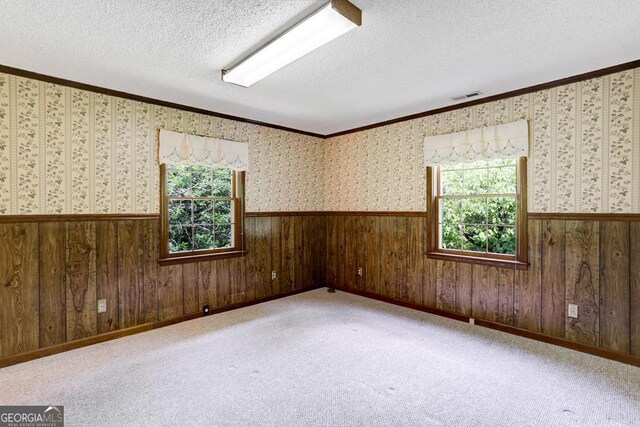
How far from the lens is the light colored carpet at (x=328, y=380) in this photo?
1.98 metres

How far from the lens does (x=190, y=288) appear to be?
12.2 ft

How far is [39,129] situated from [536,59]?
4275 mm

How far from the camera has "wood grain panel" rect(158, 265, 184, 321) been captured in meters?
3.51

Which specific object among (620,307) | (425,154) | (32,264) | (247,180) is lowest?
(620,307)

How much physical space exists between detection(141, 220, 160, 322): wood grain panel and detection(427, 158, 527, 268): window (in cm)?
322

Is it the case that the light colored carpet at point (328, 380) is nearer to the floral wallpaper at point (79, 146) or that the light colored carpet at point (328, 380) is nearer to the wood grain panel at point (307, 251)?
the floral wallpaper at point (79, 146)

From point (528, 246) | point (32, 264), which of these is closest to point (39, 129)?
point (32, 264)

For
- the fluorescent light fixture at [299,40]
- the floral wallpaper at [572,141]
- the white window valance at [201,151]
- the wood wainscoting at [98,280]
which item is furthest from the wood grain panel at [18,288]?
the floral wallpaper at [572,141]

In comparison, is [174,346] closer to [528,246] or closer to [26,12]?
[26,12]

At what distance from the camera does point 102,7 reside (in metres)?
1.88

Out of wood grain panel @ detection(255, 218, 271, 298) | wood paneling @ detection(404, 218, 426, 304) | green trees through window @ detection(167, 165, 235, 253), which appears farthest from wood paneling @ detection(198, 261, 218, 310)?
wood paneling @ detection(404, 218, 426, 304)

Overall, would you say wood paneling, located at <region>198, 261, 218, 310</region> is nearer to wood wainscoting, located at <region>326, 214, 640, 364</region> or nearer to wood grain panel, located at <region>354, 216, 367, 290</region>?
wood grain panel, located at <region>354, 216, 367, 290</region>

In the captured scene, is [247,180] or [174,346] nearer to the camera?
[174,346]

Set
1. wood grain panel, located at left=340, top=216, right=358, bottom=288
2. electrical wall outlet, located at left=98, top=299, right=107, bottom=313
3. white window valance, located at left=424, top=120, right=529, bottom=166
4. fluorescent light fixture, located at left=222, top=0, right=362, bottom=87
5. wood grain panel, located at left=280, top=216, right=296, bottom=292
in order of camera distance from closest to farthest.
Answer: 1. fluorescent light fixture, located at left=222, top=0, right=362, bottom=87
2. electrical wall outlet, located at left=98, top=299, right=107, bottom=313
3. white window valance, located at left=424, top=120, right=529, bottom=166
4. wood grain panel, located at left=280, top=216, right=296, bottom=292
5. wood grain panel, located at left=340, top=216, right=358, bottom=288
